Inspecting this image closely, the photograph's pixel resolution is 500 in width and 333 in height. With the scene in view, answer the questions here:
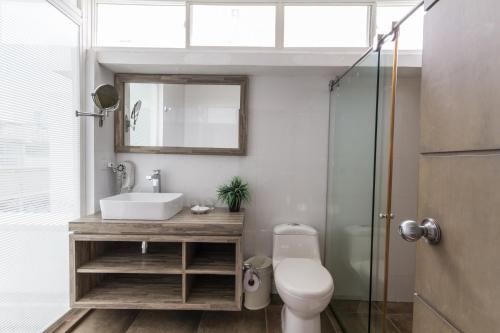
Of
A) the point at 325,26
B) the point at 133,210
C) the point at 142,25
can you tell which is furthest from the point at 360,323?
the point at 142,25

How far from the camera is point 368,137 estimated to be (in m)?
1.44

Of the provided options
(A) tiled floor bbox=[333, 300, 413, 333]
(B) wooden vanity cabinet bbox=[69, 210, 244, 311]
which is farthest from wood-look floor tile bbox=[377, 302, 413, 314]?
(B) wooden vanity cabinet bbox=[69, 210, 244, 311]

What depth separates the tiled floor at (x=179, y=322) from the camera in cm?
176

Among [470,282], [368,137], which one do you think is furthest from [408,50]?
[470,282]

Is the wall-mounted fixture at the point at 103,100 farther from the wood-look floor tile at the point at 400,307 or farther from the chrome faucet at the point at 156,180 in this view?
the wood-look floor tile at the point at 400,307

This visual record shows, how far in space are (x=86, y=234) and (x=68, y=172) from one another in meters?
0.50

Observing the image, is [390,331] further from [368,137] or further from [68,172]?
[68,172]

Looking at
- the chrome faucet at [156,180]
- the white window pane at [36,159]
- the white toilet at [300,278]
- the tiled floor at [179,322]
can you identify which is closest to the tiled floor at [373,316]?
the tiled floor at [179,322]

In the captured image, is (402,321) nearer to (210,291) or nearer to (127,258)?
(210,291)

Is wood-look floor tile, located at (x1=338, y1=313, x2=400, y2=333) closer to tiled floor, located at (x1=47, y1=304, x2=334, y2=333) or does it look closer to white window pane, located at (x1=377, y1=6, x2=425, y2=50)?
tiled floor, located at (x1=47, y1=304, x2=334, y2=333)

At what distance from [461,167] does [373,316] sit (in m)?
1.28

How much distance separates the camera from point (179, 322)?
1.83 meters

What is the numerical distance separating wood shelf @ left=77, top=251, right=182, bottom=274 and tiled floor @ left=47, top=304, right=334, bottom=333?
0.47 m

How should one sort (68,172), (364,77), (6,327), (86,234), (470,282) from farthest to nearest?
(68,172)
(86,234)
(364,77)
(6,327)
(470,282)
